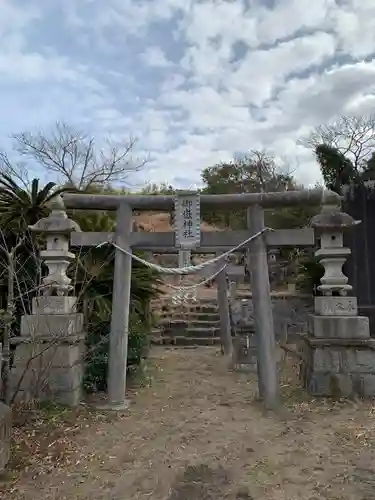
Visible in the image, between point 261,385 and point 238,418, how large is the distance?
71cm

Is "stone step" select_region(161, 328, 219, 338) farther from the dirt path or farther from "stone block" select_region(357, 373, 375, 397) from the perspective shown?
"stone block" select_region(357, 373, 375, 397)

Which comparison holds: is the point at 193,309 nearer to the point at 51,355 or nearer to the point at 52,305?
the point at 52,305

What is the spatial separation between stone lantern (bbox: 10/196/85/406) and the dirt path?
A: 782 millimetres

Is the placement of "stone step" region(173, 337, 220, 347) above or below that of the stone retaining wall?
below

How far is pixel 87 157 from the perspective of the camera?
1925 cm

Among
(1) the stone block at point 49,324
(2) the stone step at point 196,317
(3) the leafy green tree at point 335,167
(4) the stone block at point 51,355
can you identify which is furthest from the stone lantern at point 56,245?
(3) the leafy green tree at point 335,167

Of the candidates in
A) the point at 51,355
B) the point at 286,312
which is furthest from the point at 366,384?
the point at 286,312

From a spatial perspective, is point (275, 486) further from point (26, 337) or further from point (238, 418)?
point (26, 337)

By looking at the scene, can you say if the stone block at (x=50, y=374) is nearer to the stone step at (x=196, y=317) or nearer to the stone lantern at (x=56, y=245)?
the stone lantern at (x=56, y=245)

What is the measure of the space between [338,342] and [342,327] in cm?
19

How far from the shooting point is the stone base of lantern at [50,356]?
500 cm

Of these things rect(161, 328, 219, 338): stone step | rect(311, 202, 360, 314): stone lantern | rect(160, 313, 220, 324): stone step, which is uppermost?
rect(311, 202, 360, 314): stone lantern

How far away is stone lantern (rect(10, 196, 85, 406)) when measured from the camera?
5.04 meters

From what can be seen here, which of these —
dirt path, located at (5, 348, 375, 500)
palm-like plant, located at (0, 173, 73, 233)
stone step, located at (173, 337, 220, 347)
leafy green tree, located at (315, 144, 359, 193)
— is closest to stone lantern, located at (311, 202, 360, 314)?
dirt path, located at (5, 348, 375, 500)
